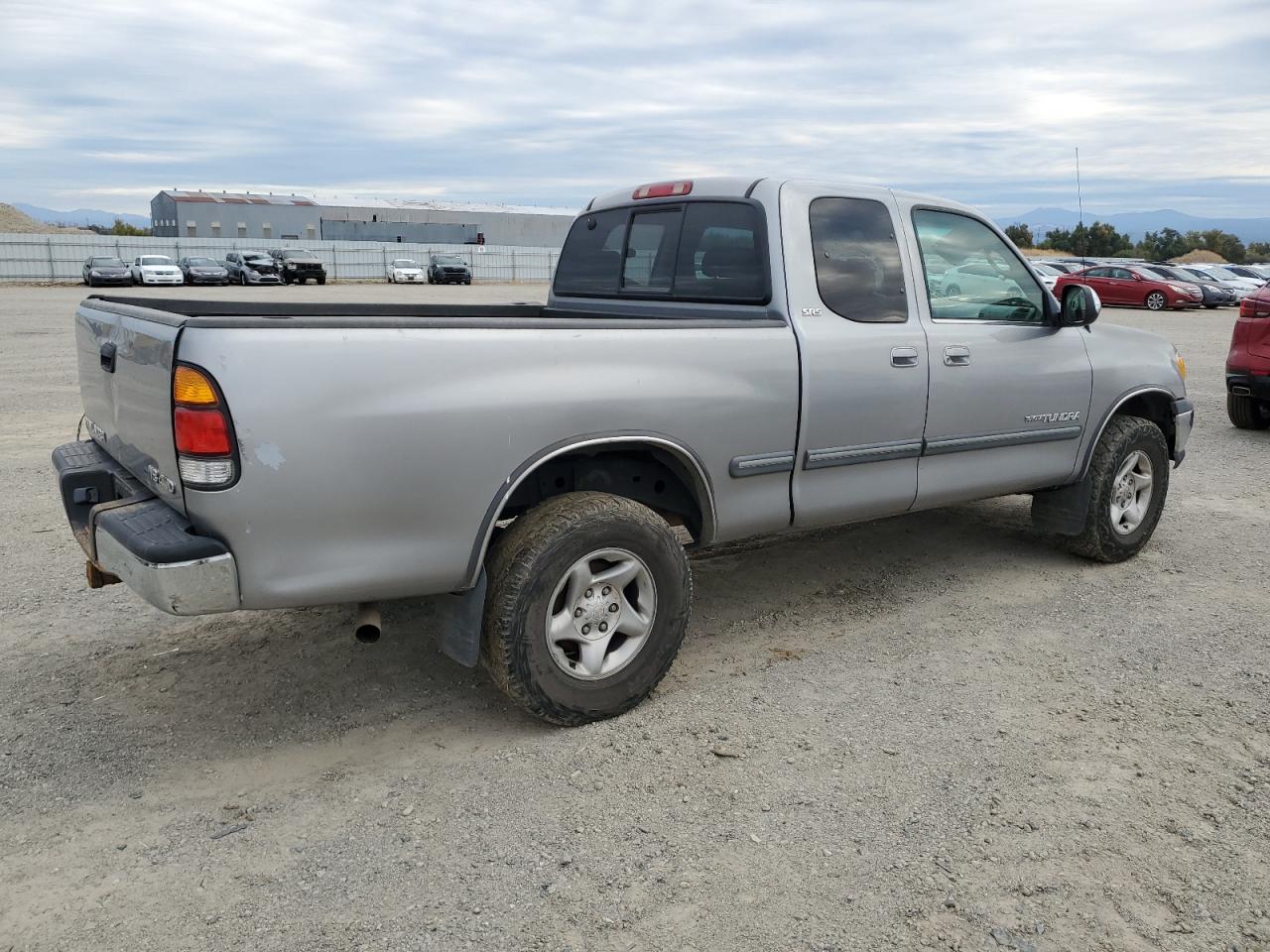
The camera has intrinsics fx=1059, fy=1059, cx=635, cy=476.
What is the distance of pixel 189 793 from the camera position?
132 inches

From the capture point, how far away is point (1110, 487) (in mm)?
5613

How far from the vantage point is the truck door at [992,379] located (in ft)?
15.7

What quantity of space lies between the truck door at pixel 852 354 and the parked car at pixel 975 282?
248 millimetres

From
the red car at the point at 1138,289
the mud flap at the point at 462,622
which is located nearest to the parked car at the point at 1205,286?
the red car at the point at 1138,289

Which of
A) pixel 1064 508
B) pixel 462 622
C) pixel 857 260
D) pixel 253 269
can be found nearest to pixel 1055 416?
pixel 1064 508

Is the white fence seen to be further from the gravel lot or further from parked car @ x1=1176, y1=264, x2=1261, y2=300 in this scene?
the gravel lot

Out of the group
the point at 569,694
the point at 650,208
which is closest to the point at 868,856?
the point at 569,694

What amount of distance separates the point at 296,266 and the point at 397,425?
4446 cm

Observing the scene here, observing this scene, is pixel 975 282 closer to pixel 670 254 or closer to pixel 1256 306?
pixel 670 254

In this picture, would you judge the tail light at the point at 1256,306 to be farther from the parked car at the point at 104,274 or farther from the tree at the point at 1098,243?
the tree at the point at 1098,243

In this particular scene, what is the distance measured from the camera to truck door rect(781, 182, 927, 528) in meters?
4.30

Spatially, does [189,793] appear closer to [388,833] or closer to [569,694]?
[388,833]

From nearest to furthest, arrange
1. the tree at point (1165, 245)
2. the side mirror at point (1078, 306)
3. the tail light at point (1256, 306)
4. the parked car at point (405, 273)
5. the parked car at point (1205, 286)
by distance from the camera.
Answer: the side mirror at point (1078, 306)
the tail light at point (1256, 306)
the parked car at point (1205, 286)
the parked car at point (405, 273)
the tree at point (1165, 245)

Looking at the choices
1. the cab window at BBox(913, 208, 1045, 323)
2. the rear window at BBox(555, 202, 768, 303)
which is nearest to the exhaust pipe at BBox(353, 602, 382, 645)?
the rear window at BBox(555, 202, 768, 303)
